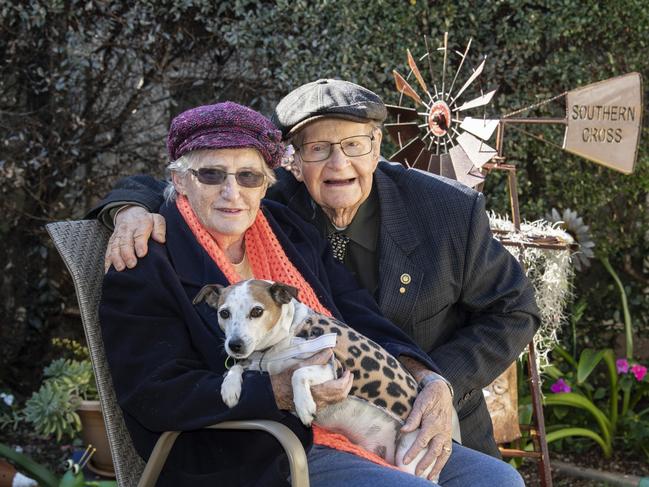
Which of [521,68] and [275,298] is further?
[521,68]

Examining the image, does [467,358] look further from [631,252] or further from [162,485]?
[631,252]

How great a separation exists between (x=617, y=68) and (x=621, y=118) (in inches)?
62.5

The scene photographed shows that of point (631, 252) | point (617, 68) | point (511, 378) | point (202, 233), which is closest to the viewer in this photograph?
point (202, 233)

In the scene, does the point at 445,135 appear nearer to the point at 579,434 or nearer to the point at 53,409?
the point at 579,434

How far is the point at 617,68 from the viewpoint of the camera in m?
5.46

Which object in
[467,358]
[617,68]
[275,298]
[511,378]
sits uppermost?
[617,68]

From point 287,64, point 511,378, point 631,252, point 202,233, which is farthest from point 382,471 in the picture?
point 631,252

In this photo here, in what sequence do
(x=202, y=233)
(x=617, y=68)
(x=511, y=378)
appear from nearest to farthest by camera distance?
1. (x=202, y=233)
2. (x=511, y=378)
3. (x=617, y=68)

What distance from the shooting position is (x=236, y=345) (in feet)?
8.46

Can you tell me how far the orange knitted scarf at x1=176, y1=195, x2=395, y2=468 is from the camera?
2.91 metres

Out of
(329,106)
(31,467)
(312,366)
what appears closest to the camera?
(312,366)

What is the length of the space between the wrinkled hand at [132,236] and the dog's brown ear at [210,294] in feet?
0.87

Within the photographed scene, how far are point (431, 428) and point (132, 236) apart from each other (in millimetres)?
1148

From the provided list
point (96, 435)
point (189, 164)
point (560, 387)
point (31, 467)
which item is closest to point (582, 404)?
point (560, 387)
